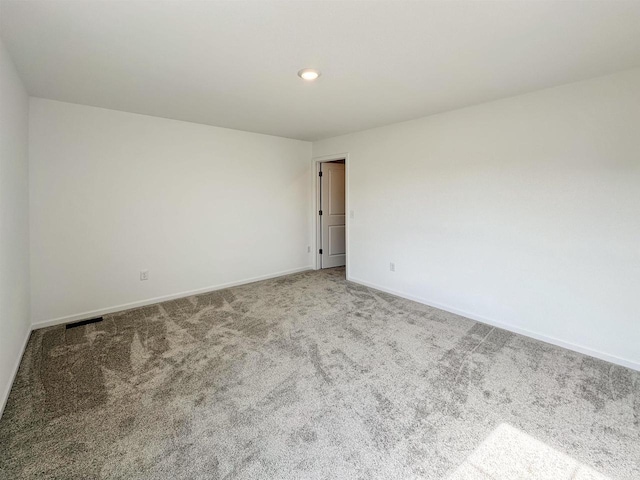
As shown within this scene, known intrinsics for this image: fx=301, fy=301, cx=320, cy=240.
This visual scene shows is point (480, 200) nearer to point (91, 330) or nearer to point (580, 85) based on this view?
point (580, 85)

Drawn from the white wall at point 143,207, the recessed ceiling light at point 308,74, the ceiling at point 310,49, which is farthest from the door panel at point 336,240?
the recessed ceiling light at point 308,74

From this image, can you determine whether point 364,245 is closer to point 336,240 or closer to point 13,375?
point 336,240

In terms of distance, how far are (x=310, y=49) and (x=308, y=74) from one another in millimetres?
362

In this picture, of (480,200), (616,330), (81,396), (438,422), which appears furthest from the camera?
(480,200)

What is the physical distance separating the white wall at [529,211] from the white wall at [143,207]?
1936 millimetres

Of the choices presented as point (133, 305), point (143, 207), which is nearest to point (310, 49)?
point (143, 207)

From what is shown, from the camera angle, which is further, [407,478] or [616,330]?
[616,330]

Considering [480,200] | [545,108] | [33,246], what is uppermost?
[545,108]

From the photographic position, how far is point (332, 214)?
5.59 metres

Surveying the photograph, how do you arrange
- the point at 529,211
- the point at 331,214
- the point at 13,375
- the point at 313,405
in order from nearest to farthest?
the point at 313,405 < the point at 13,375 < the point at 529,211 < the point at 331,214

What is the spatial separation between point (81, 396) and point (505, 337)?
3.50 metres

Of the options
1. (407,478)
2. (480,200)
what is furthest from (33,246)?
(480,200)

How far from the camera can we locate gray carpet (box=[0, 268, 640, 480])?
151 centimetres

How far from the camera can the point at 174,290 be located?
156 inches
